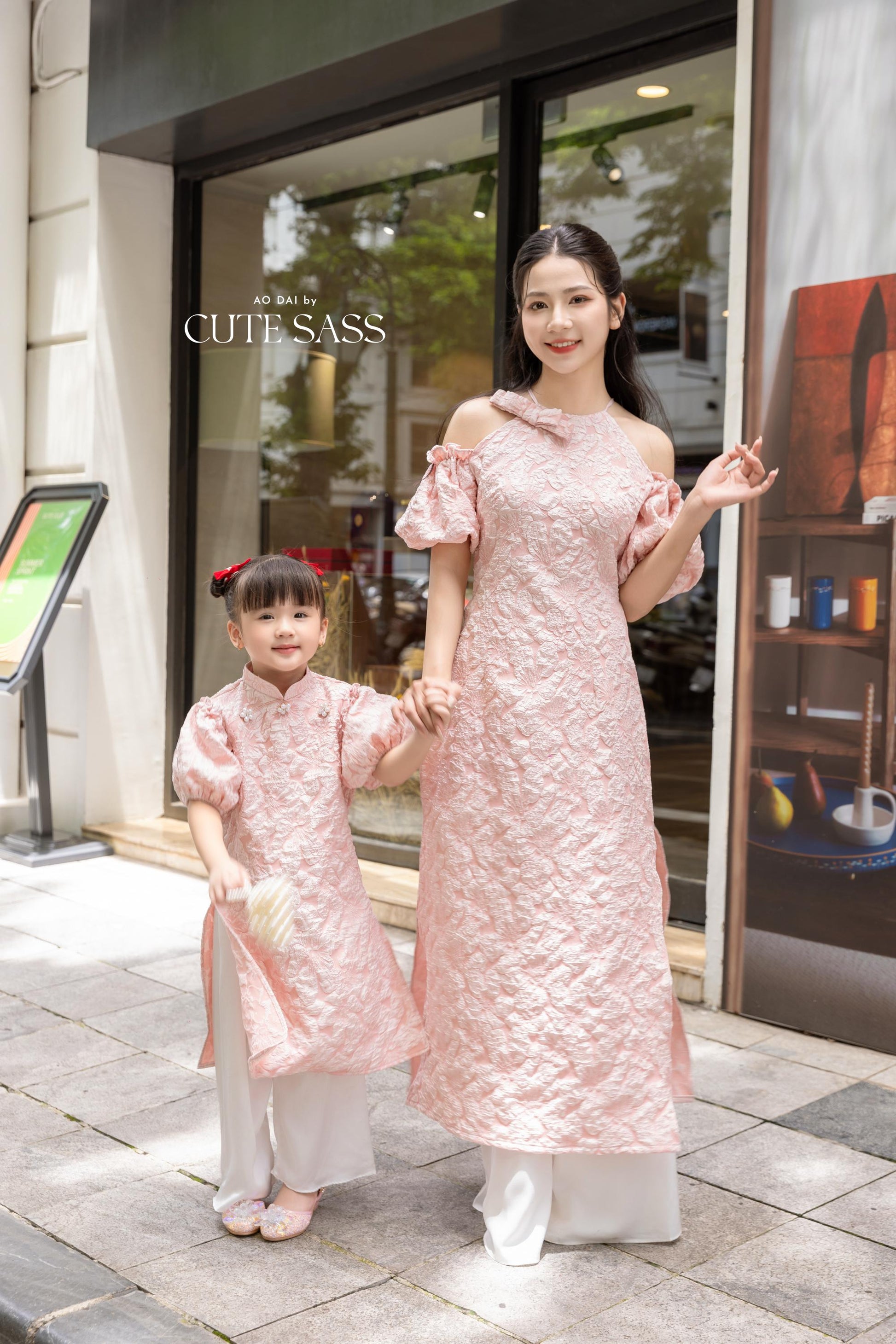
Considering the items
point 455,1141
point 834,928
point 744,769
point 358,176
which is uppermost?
point 358,176

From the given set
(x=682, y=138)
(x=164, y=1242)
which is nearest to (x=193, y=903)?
(x=164, y=1242)

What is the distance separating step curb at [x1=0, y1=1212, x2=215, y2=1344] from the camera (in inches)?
90.5

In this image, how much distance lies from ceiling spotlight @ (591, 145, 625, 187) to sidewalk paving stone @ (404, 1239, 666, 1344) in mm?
4694

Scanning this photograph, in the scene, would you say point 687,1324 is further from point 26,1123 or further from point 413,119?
point 413,119

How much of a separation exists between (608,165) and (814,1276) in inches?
203

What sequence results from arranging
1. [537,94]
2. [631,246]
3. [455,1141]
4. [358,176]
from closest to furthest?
[455,1141] → [537,94] → [358,176] → [631,246]

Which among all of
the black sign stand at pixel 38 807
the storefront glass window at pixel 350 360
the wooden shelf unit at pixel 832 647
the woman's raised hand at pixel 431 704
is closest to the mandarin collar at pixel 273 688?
the woman's raised hand at pixel 431 704

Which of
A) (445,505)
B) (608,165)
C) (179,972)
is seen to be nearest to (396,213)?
(608,165)

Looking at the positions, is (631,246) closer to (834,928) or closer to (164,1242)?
(834,928)

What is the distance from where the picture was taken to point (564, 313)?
2.64 meters

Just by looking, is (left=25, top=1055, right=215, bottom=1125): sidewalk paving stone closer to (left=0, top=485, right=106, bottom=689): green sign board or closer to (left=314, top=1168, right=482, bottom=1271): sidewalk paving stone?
(left=314, top=1168, right=482, bottom=1271): sidewalk paving stone

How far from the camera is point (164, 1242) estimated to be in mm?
2676

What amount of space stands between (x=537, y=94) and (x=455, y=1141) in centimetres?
411

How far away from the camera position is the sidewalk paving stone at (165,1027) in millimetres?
3881
